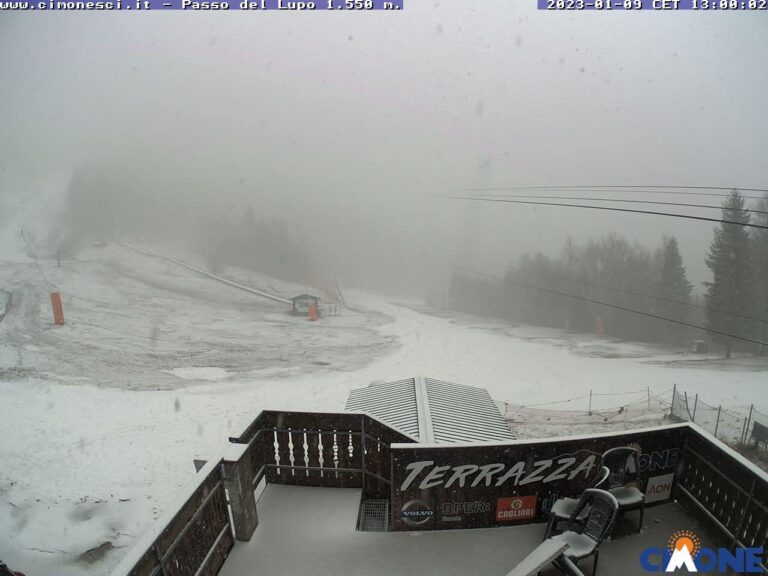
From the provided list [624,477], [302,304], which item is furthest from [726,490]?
[302,304]

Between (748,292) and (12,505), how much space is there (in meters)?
53.5

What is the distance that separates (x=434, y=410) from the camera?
8961 millimetres

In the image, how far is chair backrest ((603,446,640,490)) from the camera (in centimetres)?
421

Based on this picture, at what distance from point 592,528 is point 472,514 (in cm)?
121

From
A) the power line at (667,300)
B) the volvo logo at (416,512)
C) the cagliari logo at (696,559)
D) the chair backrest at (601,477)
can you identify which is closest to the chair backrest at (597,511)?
the chair backrest at (601,477)

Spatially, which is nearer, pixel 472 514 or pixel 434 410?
pixel 472 514

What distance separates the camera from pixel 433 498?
439cm

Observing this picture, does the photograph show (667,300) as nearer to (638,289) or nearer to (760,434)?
(638,289)

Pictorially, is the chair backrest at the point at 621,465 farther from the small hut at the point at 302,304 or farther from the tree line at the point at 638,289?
the small hut at the point at 302,304

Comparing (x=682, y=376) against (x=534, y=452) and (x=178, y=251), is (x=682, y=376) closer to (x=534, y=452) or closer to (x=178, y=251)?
(x=534, y=452)

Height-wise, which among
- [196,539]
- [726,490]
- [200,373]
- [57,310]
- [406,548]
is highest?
[726,490]

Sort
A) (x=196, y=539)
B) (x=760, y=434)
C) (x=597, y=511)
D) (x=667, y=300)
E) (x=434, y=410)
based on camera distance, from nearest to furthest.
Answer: (x=196, y=539) < (x=597, y=511) < (x=434, y=410) < (x=760, y=434) < (x=667, y=300)

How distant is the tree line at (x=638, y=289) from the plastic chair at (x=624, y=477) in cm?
2963

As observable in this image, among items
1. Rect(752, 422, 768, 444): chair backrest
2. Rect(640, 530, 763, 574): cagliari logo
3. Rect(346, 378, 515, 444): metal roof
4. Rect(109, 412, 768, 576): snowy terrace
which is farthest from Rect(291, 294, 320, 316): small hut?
Rect(640, 530, 763, 574): cagliari logo
